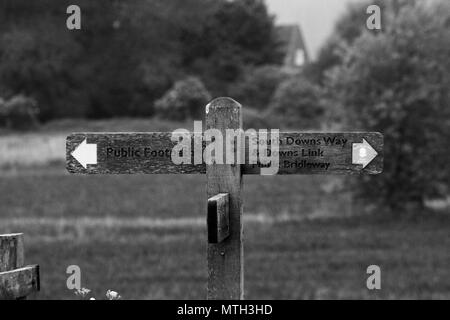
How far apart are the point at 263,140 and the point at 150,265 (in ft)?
33.3

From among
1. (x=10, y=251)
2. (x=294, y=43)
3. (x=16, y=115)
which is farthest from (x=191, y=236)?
(x=294, y=43)

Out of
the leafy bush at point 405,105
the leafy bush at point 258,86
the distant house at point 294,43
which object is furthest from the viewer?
the distant house at point 294,43

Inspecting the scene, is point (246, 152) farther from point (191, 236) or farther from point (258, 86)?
point (258, 86)

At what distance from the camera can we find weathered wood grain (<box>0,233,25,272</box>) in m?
4.69

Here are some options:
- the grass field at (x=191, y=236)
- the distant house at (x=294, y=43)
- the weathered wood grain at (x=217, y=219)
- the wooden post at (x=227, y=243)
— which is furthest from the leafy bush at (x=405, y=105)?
the distant house at (x=294, y=43)

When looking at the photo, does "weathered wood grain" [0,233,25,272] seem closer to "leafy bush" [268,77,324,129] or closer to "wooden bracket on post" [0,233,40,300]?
"wooden bracket on post" [0,233,40,300]

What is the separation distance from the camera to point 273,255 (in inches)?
638

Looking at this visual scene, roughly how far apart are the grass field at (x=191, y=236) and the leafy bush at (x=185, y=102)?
11079 mm

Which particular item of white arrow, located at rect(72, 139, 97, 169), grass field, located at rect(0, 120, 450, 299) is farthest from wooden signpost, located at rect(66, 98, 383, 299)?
grass field, located at rect(0, 120, 450, 299)

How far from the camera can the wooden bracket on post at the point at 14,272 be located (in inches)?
179

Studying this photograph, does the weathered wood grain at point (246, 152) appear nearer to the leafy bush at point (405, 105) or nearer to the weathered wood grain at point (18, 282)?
the weathered wood grain at point (18, 282)

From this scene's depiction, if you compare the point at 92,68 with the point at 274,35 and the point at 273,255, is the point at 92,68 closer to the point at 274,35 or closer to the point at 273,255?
the point at 274,35

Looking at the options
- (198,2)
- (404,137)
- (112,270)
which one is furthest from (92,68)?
(112,270)

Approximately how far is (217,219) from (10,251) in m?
1.05
